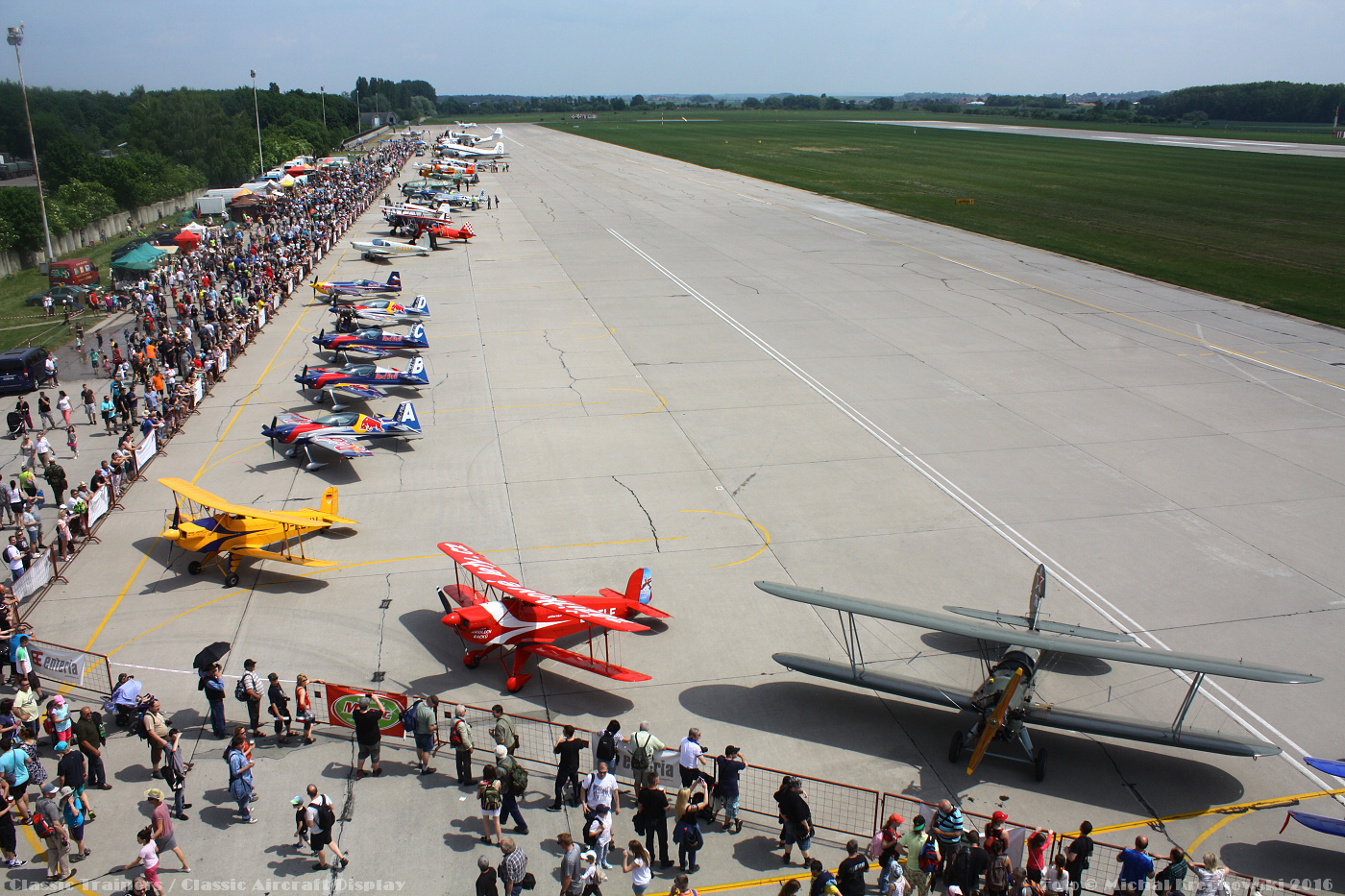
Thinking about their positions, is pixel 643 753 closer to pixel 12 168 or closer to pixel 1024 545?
pixel 1024 545

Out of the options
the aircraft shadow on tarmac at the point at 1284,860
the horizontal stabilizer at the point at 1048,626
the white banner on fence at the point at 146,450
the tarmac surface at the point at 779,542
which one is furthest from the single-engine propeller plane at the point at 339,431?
the aircraft shadow on tarmac at the point at 1284,860

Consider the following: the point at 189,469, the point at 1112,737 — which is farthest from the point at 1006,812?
the point at 189,469

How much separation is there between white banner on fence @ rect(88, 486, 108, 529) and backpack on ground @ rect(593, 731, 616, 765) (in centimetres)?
1756

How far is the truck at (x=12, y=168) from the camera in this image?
482ft

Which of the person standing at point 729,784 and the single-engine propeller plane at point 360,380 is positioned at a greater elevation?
the single-engine propeller plane at point 360,380

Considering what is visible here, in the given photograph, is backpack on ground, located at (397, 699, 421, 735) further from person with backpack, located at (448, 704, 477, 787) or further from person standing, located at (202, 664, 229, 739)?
person standing, located at (202, 664, 229, 739)

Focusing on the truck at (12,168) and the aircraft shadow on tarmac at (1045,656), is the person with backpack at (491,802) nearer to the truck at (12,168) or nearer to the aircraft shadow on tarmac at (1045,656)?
the aircraft shadow on tarmac at (1045,656)

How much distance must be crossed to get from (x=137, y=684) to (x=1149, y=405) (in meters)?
33.9

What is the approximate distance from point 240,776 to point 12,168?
602 feet

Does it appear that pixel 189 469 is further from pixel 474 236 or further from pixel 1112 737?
pixel 474 236

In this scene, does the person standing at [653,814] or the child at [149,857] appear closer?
the child at [149,857]

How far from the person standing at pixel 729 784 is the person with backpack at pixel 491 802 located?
347 cm

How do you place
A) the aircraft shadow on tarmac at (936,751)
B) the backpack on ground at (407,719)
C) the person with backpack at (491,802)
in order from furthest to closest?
the backpack on ground at (407,719), the aircraft shadow on tarmac at (936,751), the person with backpack at (491,802)

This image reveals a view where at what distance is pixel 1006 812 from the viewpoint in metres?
14.6
